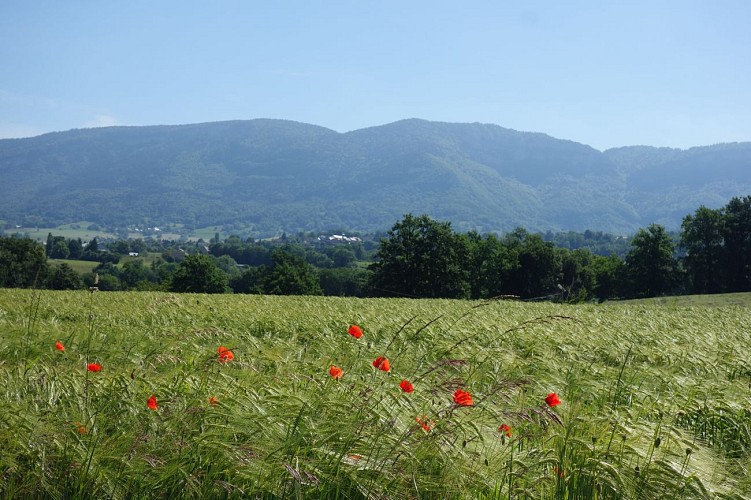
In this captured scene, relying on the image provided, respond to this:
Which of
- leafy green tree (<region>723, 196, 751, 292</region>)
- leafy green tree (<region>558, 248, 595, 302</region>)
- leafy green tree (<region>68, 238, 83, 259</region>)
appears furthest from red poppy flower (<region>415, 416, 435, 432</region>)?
leafy green tree (<region>68, 238, 83, 259</region>)

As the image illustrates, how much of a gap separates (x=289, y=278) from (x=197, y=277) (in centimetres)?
1042

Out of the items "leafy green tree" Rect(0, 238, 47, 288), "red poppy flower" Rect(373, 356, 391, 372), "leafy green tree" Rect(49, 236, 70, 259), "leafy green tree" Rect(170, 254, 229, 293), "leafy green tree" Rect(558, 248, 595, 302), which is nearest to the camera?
"red poppy flower" Rect(373, 356, 391, 372)

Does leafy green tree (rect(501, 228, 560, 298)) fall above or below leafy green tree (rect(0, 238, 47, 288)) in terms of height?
below

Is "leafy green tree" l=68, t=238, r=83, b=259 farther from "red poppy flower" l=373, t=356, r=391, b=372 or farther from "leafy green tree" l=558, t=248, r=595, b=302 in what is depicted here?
"red poppy flower" l=373, t=356, r=391, b=372

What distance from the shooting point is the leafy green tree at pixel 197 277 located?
65.9 m

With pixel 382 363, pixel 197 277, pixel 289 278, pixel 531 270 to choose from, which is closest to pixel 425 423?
pixel 382 363

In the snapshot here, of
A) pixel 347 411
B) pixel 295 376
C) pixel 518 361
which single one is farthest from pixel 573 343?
pixel 347 411

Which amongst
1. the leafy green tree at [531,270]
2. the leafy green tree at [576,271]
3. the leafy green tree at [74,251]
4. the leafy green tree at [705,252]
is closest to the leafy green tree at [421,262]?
the leafy green tree at [531,270]

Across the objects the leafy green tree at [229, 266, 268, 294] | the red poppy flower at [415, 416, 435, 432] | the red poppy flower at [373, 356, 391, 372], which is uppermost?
the red poppy flower at [373, 356, 391, 372]

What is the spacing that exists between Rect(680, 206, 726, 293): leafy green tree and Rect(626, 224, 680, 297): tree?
2820mm

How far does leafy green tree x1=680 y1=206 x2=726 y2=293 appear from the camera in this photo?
67.2 m

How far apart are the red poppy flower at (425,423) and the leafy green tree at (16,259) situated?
5300cm

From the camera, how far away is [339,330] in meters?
12.0

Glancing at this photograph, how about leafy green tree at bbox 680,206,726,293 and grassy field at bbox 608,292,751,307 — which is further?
leafy green tree at bbox 680,206,726,293
